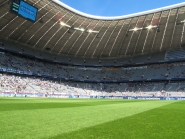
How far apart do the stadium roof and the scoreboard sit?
318 inches

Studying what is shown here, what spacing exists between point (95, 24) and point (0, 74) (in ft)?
98.2

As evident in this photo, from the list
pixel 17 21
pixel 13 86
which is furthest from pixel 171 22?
pixel 13 86

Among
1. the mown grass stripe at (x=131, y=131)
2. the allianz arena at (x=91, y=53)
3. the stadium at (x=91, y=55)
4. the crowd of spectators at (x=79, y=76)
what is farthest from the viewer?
the crowd of spectators at (x=79, y=76)

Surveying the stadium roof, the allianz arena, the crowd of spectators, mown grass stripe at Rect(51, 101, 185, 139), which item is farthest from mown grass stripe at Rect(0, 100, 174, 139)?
the stadium roof

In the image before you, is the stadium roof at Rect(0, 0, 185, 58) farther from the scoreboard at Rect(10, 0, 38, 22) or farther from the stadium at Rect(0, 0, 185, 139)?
the scoreboard at Rect(10, 0, 38, 22)

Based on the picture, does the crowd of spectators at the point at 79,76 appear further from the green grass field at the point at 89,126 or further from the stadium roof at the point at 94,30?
the green grass field at the point at 89,126

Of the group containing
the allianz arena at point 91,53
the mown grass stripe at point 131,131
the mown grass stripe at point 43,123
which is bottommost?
the mown grass stripe at point 43,123

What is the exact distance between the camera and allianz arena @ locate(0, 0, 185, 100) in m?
46.6

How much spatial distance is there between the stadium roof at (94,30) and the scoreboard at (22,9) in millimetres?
8076

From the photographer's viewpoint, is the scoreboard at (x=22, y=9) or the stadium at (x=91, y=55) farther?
the stadium at (x=91, y=55)

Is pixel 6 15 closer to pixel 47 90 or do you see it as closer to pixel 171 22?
pixel 47 90

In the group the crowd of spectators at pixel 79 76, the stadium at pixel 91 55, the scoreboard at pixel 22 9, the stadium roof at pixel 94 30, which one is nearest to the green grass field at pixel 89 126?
the scoreboard at pixel 22 9

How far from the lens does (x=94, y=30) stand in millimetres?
56406

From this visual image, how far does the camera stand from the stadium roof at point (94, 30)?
4516 centimetres
